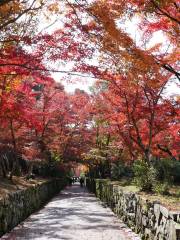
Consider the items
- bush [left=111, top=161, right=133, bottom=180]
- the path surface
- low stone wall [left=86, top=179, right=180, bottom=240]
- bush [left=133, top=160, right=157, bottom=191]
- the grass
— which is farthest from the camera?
bush [left=111, top=161, right=133, bottom=180]

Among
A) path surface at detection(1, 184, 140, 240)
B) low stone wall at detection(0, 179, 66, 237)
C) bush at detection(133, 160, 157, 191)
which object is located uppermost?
bush at detection(133, 160, 157, 191)

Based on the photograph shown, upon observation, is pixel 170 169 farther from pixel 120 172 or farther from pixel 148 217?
pixel 148 217

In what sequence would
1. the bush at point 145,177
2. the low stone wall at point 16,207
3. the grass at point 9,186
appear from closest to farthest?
the low stone wall at point 16,207
the grass at point 9,186
the bush at point 145,177

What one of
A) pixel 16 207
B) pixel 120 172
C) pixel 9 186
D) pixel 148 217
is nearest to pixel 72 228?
pixel 16 207

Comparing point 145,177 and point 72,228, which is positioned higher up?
point 145,177

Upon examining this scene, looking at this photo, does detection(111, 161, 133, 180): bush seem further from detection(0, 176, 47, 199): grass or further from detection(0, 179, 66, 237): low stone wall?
detection(0, 176, 47, 199): grass

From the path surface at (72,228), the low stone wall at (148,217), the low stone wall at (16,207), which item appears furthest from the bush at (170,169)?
the low stone wall at (16,207)

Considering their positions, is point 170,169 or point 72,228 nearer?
point 72,228

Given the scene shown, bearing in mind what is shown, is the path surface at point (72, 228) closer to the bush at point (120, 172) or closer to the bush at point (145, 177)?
the bush at point (145, 177)

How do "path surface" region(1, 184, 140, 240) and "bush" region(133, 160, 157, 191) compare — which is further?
"bush" region(133, 160, 157, 191)

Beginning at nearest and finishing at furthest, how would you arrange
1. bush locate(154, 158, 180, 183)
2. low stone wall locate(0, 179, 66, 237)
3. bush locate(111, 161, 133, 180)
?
low stone wall locate(0, 179, 66, 237) < bush locate(154, 158, 180, 183) < bush locate(111, 161, 133, 180)

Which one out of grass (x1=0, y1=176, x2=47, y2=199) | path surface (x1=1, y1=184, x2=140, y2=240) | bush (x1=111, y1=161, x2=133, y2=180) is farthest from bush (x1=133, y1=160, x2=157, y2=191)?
bush (x1=111, y1=161, x2=133, y2=180)

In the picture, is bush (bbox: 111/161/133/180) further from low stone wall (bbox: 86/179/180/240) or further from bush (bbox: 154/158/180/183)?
low stone wall (bbox: 86/179/180/240)

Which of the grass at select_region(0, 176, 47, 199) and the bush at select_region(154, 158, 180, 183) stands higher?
the bush at select_region(154, 158, 180, 183)
